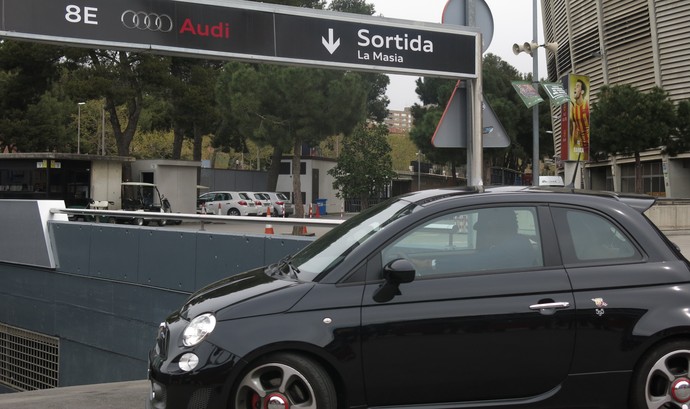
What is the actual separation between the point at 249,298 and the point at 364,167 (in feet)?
99.0

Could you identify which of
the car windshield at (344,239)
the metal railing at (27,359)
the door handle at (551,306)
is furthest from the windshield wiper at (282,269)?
the metal railing at (27,359)

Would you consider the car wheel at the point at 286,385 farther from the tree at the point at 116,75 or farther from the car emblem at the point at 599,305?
the tree at the point at 116,75

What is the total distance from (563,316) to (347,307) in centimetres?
121

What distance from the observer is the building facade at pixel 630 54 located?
3662 cm

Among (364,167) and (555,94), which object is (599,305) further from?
(364,167)

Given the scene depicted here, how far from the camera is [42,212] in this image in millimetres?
10039

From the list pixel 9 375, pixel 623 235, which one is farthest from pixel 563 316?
pixel 9 375

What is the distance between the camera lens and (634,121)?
31047 millimetres

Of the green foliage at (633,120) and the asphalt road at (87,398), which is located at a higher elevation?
the green foliage at (633,120)

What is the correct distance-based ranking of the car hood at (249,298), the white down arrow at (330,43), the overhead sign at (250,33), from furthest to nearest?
the white down arrow at (330,43) < the overhead sign at (250,33) < the car hood at (249,298)

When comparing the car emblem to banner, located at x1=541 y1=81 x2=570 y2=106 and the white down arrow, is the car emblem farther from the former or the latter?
banner, located at x1=541 y1=81 x2=570 y2=106

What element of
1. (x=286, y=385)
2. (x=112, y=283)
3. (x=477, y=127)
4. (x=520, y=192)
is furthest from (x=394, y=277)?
(x=112, y=283)

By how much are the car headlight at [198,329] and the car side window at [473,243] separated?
40.0 inches

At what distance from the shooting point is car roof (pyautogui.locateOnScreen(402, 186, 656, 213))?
4.36 m
